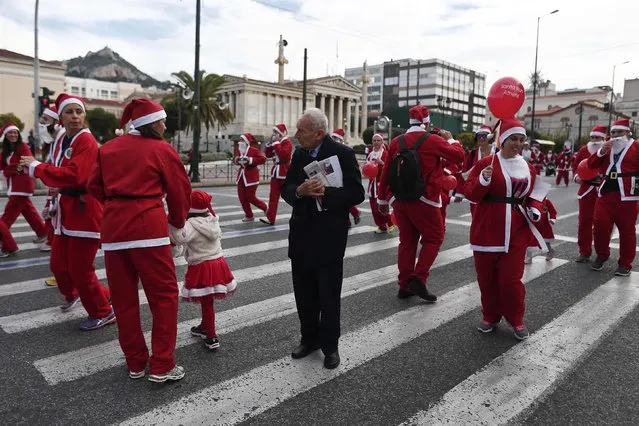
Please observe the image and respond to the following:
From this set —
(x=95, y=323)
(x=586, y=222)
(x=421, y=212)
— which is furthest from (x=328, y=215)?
(x=586, y=222)

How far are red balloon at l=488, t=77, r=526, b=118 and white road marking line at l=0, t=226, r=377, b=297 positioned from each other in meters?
4.50

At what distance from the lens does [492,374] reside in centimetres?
382

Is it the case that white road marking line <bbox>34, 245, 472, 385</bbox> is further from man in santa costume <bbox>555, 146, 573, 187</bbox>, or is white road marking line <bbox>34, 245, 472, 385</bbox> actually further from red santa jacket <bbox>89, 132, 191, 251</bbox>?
man in santa costume <bbox>555, 146, 573, 187</bbox>

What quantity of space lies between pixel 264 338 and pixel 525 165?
9.15 ft

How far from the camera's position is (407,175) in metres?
5.48

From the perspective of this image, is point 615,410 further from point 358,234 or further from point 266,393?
point 358,234

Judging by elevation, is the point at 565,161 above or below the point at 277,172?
above

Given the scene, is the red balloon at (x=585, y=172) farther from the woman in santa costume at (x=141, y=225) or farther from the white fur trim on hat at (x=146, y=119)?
the white fur trim on hat at (x=146, y=119)

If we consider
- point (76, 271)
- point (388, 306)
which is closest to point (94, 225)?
point (76, 271)

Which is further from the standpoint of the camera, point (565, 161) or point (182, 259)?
point (565, 161)

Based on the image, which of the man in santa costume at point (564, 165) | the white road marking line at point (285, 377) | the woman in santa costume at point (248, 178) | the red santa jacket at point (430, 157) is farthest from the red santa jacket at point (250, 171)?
the man in santa costume at point (564, 165)

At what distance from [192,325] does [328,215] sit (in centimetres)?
187

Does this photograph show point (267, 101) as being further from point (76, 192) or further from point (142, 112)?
point (142, 112)

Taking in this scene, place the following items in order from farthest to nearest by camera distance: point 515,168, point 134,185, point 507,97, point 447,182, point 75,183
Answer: point 447,182
point 507,97
point 515,168
point 75,183
point 134,185
